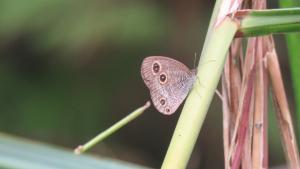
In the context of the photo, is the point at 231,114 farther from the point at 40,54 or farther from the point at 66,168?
the point at 40,54

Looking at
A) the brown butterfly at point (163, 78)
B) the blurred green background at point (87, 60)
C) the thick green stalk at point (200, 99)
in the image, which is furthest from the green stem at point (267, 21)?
the blurred green background at point (87, 60)

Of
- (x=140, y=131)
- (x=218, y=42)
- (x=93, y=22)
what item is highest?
(x=218, y=42)

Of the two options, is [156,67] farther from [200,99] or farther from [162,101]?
[200,99]

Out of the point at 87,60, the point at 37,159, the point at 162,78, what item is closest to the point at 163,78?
the point at 162,78

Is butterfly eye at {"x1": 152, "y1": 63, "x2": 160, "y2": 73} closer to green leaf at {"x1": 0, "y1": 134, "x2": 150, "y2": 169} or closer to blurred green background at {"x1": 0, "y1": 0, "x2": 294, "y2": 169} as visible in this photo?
green leaf at {"x1": 0, "y1": 134, "x2": 150, "y2": 169}

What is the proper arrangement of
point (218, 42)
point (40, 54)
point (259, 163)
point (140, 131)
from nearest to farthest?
point (218, 42), point (259, 163), point (40, 54), point (140, 131)

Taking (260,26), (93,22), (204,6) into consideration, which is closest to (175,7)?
(204,6)

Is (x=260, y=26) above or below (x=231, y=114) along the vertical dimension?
above
